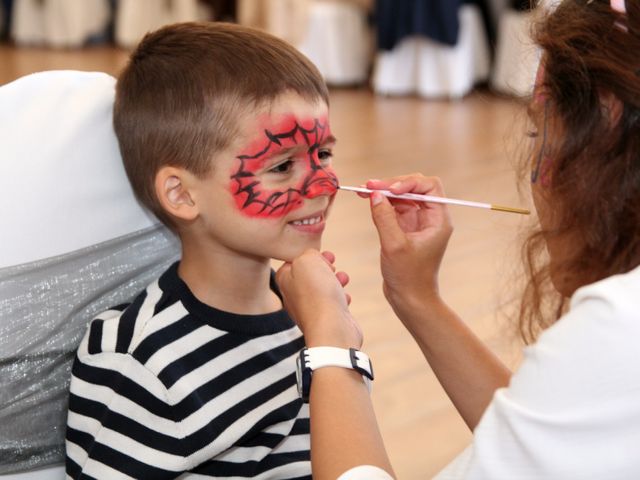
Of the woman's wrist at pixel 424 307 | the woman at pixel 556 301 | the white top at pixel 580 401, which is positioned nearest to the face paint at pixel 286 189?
the woman at pixel 556 301

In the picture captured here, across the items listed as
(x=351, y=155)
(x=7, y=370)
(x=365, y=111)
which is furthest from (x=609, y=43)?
(x=365, y=111)

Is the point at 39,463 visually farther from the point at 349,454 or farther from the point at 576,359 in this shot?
the point at 576,359

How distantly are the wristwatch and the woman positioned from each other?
0.03 ft

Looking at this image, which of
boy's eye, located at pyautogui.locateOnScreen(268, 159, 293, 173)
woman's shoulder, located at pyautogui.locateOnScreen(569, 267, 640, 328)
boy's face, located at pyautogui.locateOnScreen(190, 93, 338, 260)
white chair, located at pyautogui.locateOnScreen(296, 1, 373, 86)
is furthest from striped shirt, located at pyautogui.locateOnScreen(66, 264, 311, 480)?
white chair, located at pyautogui.locateOnScreen(296, 1, 373, 86)

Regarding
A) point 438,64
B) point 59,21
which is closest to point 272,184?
point 438,64

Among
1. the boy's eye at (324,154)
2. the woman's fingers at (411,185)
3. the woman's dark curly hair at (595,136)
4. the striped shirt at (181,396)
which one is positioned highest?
the woman's dark curly hair at (595,136)

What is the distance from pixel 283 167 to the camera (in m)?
1.48

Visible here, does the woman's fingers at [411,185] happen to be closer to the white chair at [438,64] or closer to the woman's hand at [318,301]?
the woman's hand at [318,301]

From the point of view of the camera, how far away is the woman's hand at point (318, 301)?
122 cm

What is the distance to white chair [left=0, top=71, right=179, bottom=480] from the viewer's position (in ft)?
4.36

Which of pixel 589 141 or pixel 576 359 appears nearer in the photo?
pixel 576 359

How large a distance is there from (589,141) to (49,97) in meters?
0.78

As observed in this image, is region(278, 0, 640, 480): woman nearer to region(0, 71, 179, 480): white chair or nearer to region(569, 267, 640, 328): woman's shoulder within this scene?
region(569, 267, 640, 328): woman's shoulder

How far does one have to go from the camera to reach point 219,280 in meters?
1.48
